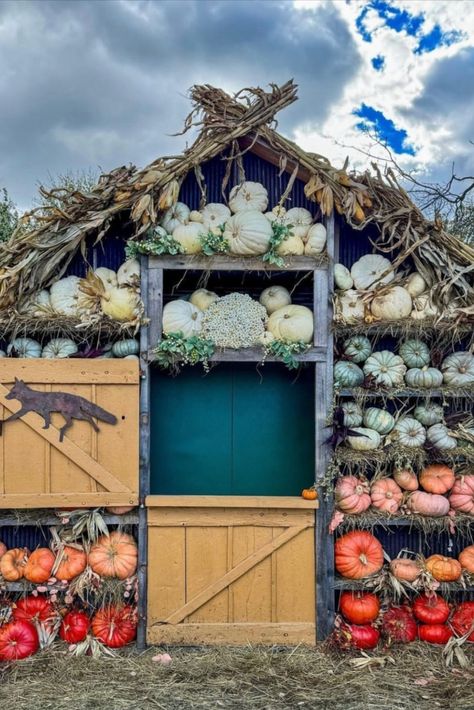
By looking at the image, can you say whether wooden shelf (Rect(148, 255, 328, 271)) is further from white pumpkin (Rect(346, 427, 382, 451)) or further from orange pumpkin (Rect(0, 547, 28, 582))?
orange pumpkin (Rect(0, 547, 28, 582))

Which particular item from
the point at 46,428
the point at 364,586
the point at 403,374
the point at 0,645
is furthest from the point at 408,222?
the point at 0,645

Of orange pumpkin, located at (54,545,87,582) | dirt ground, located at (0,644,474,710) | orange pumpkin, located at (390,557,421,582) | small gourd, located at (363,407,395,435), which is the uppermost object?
small gourd, located at (363,407,395,435)

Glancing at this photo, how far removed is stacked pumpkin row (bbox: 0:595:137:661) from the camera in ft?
Result: 13.2

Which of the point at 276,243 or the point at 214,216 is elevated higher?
the point at 214,216

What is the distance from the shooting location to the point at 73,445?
4062mm

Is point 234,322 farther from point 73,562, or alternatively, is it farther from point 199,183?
point 73,562

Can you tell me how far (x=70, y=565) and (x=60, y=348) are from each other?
1.78 metres

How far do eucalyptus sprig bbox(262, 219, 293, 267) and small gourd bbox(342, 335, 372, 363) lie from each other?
35.5 inches

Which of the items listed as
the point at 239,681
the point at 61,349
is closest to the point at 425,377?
the point at 239,681

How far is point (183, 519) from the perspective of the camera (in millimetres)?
4133

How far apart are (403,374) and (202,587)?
2442 mm

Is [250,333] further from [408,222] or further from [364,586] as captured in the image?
[364,586]

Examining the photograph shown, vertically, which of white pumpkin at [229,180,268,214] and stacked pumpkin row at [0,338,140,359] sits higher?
white pumpkin at [229,180,268,214]

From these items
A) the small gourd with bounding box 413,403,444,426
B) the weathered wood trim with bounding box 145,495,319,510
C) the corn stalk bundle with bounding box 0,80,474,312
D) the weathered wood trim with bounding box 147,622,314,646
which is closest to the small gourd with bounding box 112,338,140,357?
the corn stalk bundle with bounding box 0,80,474,312
